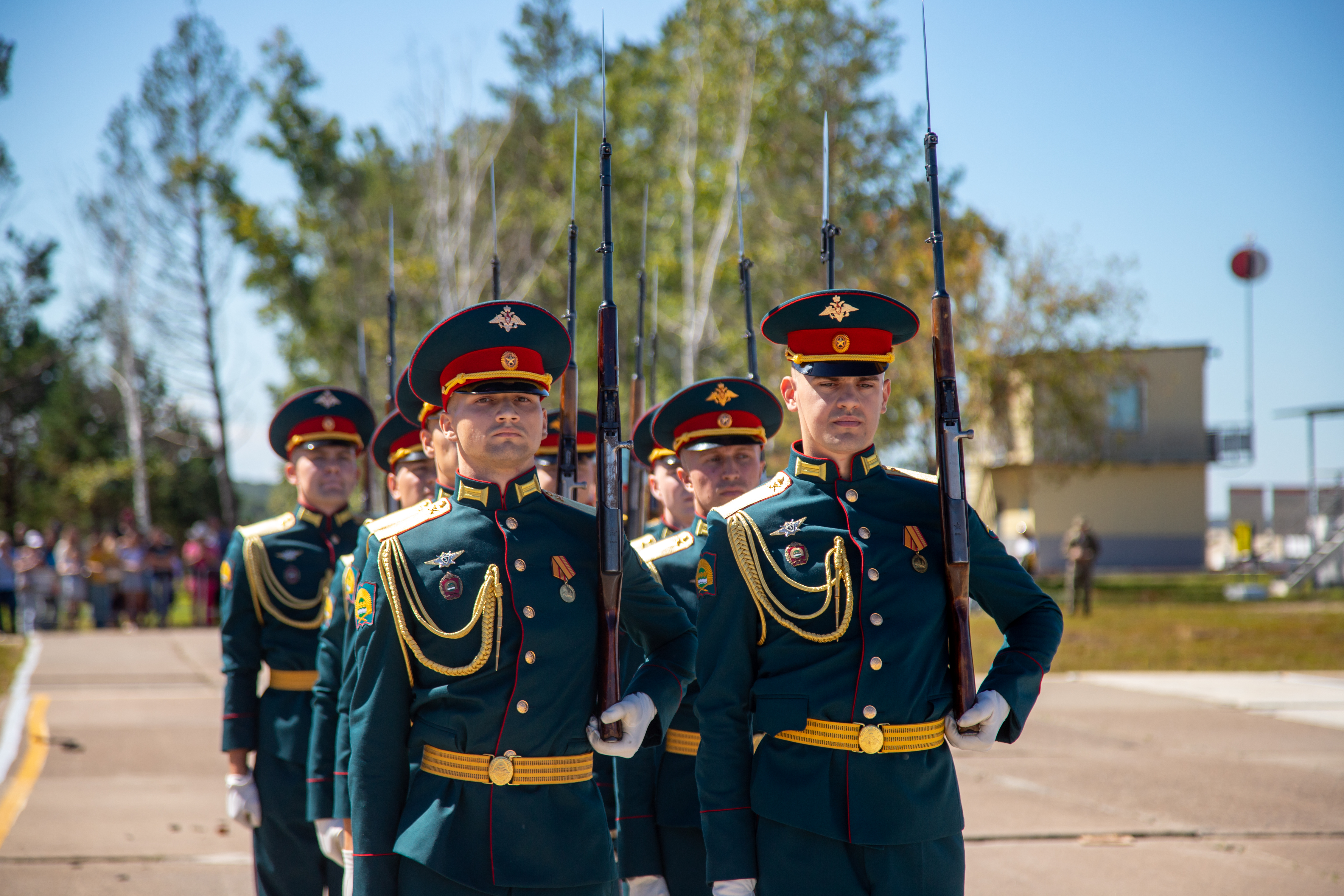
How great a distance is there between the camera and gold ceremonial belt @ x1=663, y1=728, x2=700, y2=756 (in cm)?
380

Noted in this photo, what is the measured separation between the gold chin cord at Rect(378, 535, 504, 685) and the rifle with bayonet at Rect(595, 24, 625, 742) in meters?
0.24

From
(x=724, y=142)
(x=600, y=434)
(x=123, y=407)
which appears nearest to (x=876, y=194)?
(x=724, y=142)

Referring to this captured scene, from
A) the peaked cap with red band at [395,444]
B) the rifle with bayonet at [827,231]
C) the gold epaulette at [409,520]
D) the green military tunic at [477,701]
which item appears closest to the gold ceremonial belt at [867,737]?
the green military tunic at [477,701]

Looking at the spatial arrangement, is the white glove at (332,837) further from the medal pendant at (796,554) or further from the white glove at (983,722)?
the white glove at (983,722)

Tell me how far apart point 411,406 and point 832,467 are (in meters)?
1.51

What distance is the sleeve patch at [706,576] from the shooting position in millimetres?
2930

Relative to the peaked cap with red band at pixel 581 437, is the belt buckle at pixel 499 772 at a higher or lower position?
lower

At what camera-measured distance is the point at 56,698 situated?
11461mm

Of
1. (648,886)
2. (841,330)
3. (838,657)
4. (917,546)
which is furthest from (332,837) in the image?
(841,330)

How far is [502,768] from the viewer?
8.92 ft

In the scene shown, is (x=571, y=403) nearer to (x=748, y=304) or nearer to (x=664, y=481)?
(x=664, y=481)

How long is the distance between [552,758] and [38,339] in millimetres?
44277

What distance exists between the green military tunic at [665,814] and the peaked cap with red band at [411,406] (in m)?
0.89

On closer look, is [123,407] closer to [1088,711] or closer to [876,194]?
[876,194]
